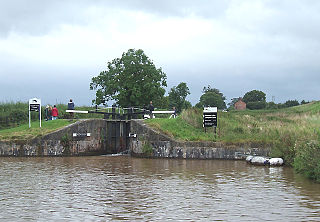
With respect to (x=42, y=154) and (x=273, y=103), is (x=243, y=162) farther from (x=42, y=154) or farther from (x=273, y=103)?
(x=273, y=103)

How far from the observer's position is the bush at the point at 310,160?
58.9ft

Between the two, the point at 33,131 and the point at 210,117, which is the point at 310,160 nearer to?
the point at 210,117

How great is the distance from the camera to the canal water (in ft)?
39.8

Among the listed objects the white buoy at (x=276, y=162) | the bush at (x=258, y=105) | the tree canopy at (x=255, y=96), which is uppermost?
the tree canopy at (x=255, y=96)

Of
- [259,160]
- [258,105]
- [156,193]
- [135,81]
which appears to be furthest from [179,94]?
[156,193]

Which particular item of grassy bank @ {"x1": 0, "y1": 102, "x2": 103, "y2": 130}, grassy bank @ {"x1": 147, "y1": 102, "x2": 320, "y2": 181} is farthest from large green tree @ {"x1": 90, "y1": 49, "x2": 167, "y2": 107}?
grassy bank @ {"x1": 147, "y1": 102, "x2": 320, "y2": 181}

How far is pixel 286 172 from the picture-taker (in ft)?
69.8

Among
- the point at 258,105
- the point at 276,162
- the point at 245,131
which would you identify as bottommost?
the point at 276,162

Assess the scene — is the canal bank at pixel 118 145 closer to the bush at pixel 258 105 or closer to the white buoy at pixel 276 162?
the white buoy at pixel 276 162

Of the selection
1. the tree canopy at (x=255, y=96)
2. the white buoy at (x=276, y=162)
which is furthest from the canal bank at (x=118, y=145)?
the tree canopy at (x=255, y=96)

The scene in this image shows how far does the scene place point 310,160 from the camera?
18.5 metres

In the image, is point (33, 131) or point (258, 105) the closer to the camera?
point (33, 131)

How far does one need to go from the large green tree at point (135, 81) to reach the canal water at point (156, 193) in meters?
23.7

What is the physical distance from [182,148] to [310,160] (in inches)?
455
